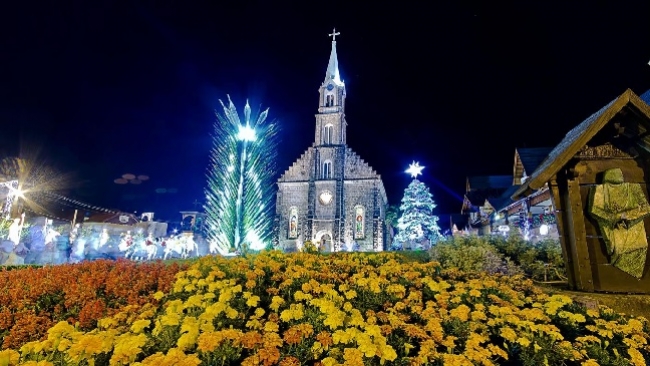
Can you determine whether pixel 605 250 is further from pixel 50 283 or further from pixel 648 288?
pixel 50 283

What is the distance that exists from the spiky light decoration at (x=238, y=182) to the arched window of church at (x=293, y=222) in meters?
20.6

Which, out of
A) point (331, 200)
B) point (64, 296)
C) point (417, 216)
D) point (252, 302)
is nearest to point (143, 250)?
point (64, 296)

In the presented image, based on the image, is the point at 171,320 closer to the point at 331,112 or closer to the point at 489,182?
the point at 489,182

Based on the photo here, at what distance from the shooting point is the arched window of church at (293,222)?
42.1m

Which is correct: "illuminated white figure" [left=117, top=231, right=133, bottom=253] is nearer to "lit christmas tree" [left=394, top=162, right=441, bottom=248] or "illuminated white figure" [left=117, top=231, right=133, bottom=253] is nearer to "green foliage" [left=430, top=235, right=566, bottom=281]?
"green foliage" [left=430, top=235, right=566, bottom=281]

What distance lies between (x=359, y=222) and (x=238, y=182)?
23.7 meters

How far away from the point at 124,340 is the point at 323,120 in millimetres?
43585

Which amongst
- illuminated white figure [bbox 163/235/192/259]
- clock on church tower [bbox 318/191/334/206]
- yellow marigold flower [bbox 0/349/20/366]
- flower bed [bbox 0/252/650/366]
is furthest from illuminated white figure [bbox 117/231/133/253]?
clock on church tower [bbox 318/191/334/206]

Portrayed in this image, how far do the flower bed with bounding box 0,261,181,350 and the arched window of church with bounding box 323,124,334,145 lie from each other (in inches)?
1500

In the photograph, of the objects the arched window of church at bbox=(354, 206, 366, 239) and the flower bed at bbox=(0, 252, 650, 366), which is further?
the arched window of church at bbox=(354, 206, 366, 239)

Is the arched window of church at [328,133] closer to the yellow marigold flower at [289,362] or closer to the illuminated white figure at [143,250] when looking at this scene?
the illuminated white figure at [143,250]

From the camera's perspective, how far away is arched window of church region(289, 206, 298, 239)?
42062mm

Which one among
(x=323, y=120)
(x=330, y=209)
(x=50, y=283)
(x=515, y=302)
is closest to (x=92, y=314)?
(x=50, y=283)

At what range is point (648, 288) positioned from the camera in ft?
23.0
